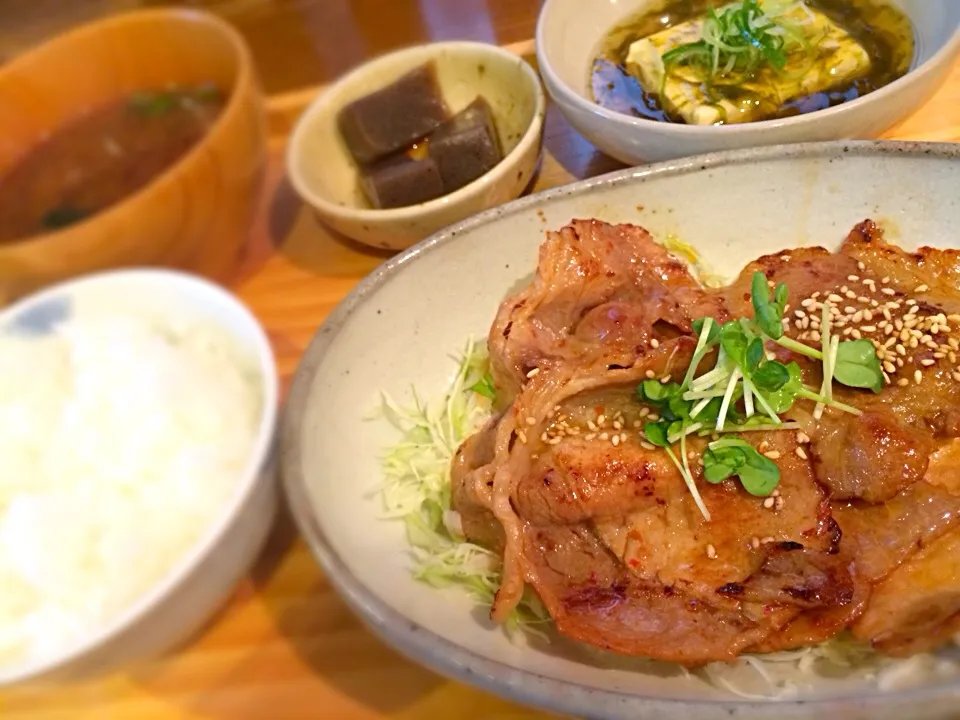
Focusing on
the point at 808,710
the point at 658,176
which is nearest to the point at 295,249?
the point at 658,176

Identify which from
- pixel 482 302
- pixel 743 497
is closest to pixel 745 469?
pixel 743 497

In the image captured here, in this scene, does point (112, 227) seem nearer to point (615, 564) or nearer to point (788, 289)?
point (615, 564)

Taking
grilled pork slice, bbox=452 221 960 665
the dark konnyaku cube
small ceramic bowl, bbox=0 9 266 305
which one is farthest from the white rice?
the dark konnyaku cube

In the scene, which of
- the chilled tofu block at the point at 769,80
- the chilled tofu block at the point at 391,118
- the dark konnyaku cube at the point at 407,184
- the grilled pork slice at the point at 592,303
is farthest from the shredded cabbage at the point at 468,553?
the chilled tofu block at the point at 769,80

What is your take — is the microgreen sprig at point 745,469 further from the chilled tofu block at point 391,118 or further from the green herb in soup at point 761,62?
the chilled tofu block at point 391,118

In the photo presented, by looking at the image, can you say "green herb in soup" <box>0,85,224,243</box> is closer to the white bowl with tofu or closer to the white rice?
the white rice

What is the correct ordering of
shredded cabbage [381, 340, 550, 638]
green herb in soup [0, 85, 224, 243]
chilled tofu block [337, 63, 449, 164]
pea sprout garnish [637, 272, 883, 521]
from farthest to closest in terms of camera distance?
chilled tofu block [337, 63, 449, 164] < green herb in soup [0, 85, 224, 243] < shredded cabbage [381, 340, 550, 638] < pea sprout garnish [637, 272, 883, 521]

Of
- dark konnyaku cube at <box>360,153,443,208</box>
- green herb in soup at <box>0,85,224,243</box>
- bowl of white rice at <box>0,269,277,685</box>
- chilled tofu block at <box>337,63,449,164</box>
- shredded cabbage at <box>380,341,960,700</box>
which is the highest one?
green herb in soup at <box>0,85,224,243</box>
